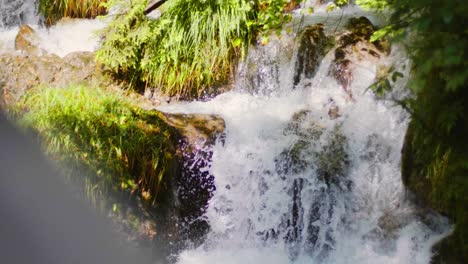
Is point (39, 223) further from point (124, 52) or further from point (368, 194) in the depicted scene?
A: point (368, 194)

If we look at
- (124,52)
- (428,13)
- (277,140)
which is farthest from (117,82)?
(428,13)

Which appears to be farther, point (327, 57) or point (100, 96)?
point (327, 57)

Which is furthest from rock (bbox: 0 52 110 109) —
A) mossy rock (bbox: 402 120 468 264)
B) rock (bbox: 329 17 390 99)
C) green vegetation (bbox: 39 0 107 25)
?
mossy rock (bbox: 402 120 468 264)

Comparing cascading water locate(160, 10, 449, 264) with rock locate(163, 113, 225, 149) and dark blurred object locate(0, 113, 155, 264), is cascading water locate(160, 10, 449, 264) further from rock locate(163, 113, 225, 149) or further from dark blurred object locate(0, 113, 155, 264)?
dark blurred object locate(0, 113, 155, 264)

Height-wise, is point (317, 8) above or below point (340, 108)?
above

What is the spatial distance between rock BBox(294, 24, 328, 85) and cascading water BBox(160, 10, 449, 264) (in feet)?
1.73

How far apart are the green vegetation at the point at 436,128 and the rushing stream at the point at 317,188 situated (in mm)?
334

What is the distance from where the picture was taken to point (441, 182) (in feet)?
11.0

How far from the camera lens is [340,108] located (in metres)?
4.94

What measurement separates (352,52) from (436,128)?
2.24 meters

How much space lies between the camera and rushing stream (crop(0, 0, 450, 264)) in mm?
4094

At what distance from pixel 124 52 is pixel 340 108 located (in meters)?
2.55

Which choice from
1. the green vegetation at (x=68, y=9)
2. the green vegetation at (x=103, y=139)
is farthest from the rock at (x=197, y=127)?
the green vegetation at (x=68, y=9)

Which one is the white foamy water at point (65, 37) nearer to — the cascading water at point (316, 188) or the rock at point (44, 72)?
the rock at point (44, 72)
